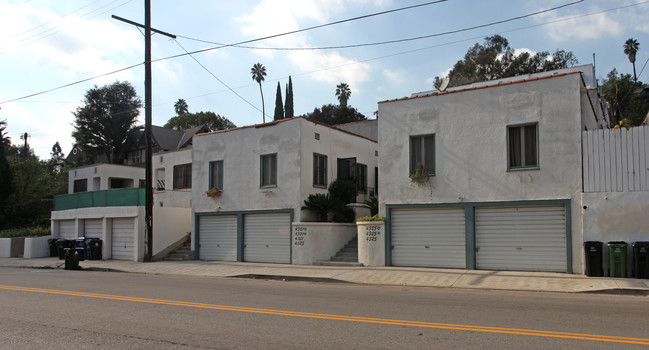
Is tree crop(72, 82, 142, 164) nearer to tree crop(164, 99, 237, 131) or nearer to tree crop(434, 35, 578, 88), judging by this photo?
tree crop(164, 99, 237, 131)

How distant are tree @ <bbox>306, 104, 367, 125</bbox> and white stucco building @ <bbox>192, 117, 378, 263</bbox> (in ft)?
143

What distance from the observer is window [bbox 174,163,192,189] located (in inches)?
1246

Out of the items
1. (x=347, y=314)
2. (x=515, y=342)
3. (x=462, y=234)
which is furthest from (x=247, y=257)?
(x=515, y=342)

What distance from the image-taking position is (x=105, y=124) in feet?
191

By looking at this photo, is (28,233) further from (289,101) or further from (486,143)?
(289,101)

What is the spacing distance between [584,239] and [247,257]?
13379 millimetres

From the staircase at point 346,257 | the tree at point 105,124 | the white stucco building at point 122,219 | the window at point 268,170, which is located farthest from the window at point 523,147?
the tree at point 105,124

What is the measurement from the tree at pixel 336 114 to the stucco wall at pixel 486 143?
48.8 metres

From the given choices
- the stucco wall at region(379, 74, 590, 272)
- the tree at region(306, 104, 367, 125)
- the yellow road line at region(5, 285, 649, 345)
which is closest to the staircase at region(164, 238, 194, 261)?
the stucco wall at region(379, 74, 590, 272)

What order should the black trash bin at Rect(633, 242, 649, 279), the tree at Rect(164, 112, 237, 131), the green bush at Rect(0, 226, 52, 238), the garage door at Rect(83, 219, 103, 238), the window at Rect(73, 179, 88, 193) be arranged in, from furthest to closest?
the tree at Rect(164, 112, 237, 131) → the window at Rect(73, 179, 88, 193) → the green bush at Rect(0, 226, 52, 238) → the garage door at Rect(83, 219, 103, 238) → the black trash bin at Rect(633, 242, 649, 279)

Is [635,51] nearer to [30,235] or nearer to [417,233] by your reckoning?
[417,233]

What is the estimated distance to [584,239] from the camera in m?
14.8

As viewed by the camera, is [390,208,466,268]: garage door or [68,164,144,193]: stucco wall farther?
[68,164,144,193]: stucco wall

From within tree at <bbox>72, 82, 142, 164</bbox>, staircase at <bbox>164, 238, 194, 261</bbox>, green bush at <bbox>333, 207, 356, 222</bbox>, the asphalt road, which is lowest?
staircase at <bbox>164, 238, 194, 261</bbox>
